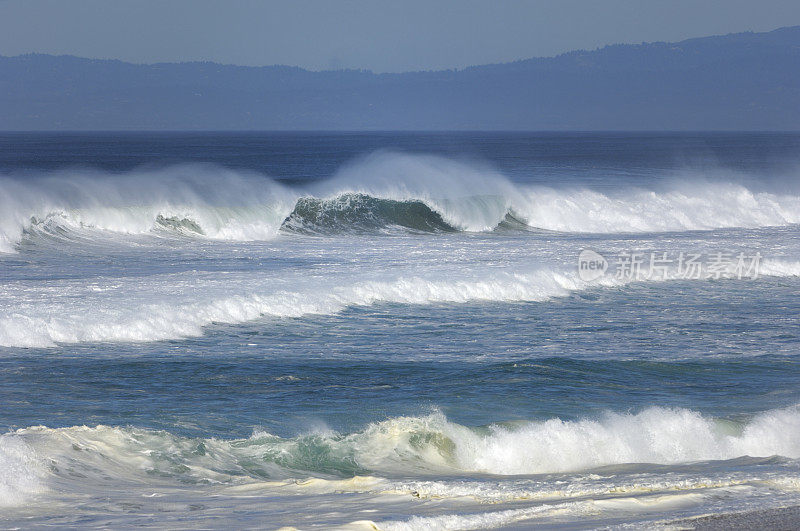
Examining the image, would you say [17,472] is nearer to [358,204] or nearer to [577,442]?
[577,442]

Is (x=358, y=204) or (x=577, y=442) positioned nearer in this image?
(x=577, y=442)

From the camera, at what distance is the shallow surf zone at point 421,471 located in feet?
21.8

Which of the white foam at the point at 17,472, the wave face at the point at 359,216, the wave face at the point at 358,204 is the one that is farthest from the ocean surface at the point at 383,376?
the wave face at the point at 359,216

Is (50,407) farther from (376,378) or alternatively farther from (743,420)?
(743,420)

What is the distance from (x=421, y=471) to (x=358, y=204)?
2322cm

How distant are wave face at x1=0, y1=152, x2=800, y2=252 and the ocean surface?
1.10 ft

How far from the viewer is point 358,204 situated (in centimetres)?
3145

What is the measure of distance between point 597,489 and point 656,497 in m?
0.55

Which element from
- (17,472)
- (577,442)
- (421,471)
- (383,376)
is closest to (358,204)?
(383,376)

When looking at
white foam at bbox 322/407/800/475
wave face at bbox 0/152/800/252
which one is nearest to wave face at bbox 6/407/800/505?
white foam at bbox 322/407/800/475

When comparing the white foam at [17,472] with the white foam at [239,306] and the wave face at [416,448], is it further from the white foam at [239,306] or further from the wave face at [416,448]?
the white foam at [239,306]

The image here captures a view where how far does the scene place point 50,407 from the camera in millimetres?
10062

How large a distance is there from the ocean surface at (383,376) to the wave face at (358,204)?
1.10ft

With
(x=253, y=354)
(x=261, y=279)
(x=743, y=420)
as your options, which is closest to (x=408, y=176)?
(x=261, y=279)
